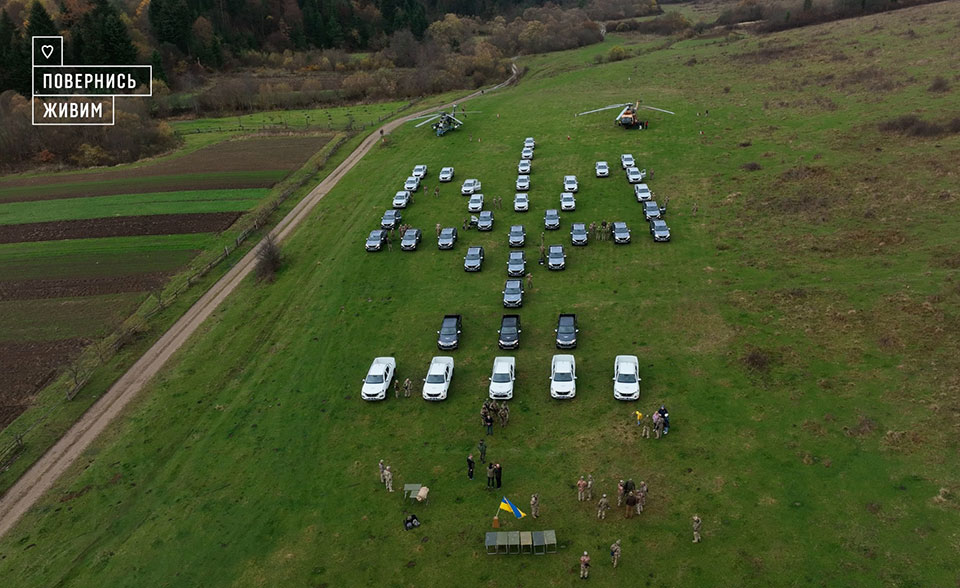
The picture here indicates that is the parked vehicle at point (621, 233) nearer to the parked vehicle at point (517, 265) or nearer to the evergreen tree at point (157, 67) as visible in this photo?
the parked vehicle at point (517, 265)

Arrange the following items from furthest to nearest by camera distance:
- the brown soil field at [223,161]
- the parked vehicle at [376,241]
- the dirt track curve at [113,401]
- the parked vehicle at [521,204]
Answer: the brown soil field at [223,161], the parked vehicle at [521,204], the parked vehicle at [376,241], the dirt track curve at [113,401]

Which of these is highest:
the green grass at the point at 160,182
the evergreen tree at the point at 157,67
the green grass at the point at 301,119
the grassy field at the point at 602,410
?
the evergreen tree at the point at 157,67

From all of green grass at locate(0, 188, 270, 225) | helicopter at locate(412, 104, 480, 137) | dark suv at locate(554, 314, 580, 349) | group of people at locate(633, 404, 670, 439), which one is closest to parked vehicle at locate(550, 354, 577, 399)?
dark suv at locate(554, 314, 580, 349)

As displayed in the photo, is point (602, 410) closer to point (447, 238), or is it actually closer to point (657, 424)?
point (657, 424)

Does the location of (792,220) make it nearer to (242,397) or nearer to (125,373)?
(242,397)

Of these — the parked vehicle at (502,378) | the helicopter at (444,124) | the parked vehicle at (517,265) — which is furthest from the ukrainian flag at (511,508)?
the helicopter at (444,124)

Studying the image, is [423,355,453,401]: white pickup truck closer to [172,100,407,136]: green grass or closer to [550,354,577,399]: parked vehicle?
[550,354,577,399]: parked vehicle
